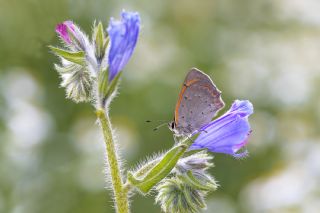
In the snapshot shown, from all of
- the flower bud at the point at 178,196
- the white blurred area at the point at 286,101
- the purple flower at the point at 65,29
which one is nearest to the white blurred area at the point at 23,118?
the white blurred area at the point at 286,101

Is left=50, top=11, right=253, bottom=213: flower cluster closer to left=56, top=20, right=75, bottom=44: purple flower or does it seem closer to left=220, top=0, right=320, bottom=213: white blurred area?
left=56, top=20, right=75, bottom=44: purple flower

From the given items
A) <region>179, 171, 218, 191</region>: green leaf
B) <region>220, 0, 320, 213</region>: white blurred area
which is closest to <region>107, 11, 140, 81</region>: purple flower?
<region>179, 171, 218, 191</region>: green leaf

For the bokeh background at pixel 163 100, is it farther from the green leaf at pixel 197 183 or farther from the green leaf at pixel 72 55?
the green leaf at pixel 72 55

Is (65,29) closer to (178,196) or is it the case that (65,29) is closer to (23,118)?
(178,196)

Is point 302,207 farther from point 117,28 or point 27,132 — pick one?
point 117,28

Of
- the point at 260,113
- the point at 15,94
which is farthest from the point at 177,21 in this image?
the point at 15,94
